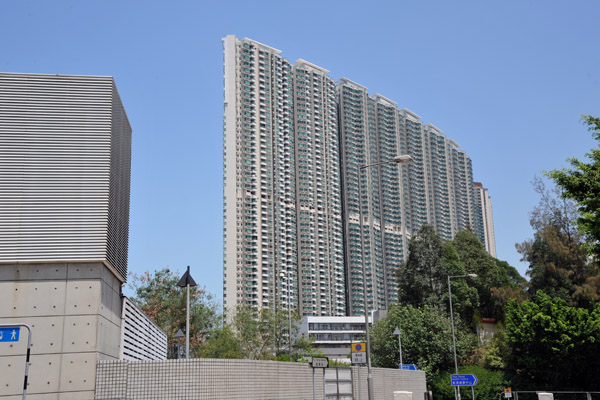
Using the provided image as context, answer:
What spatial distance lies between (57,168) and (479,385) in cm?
4441

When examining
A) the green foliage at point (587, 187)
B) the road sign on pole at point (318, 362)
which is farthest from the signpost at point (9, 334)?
the green foliage at point (587, 187)

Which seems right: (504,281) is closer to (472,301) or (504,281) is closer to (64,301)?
(472,301)

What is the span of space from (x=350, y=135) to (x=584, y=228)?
393 feet

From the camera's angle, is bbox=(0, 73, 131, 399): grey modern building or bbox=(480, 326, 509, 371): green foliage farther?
bbox=(480, 326, 509, 371): green foliage

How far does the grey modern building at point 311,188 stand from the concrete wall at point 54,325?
97546mm

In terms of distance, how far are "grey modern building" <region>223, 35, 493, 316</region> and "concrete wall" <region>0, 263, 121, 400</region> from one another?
97.5 metres

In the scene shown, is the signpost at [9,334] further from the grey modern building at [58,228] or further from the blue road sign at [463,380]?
the blue road sign at [463,380]

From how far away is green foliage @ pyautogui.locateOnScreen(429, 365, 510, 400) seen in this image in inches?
1954

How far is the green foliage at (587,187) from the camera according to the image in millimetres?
18109

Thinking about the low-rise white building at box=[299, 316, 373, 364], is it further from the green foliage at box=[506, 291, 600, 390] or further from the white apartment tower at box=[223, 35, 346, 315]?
the green foliage at box=[506, 291, 600, 390]

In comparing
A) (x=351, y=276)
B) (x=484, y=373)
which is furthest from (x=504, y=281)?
(x=351, y=276)

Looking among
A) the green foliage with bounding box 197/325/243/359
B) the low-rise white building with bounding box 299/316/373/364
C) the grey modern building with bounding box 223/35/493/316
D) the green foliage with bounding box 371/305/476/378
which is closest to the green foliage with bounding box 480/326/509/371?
the green foliage with bounding box 371/305/476/378

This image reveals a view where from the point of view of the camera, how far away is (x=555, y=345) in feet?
151

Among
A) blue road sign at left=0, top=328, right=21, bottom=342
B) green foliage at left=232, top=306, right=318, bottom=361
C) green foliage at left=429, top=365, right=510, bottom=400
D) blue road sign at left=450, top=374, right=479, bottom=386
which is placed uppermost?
green foliage at left=232, top=306, right=318, bottom=361
